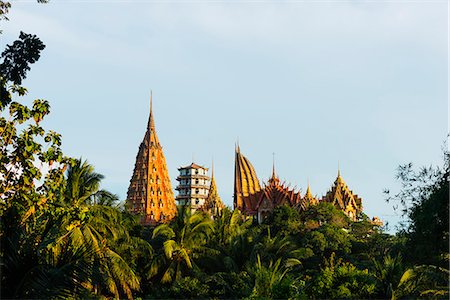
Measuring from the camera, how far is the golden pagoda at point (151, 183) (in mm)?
87250

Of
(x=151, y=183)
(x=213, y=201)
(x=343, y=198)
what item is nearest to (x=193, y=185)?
(x=151, y=183)

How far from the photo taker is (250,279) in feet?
114

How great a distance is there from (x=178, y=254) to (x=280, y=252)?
652 centimetres

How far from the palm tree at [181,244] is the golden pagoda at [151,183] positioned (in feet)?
151

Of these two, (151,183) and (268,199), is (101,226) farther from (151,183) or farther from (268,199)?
(151,183)

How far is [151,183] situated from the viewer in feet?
288

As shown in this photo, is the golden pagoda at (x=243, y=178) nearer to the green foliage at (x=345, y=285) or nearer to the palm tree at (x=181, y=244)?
the palm tree at (x=181, y=244)

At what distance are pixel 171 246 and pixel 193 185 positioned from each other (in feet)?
225

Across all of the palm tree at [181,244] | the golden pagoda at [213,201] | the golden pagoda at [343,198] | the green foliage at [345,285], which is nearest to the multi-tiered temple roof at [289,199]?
the golden pagoda at [343,198]

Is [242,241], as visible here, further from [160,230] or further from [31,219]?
[31,219]

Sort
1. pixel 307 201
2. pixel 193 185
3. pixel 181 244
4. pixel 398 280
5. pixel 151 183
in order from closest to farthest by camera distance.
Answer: pixel 398 280 → pixel 181 244 → pixel 307 201 → pixel 151 183 → pixel 193 185

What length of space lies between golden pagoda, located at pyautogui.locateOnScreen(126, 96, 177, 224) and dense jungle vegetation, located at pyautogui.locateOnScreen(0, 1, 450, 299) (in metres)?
31.2

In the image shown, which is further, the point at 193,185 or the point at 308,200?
the point at 193,185

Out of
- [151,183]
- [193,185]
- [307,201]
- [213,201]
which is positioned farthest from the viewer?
[193,185]
